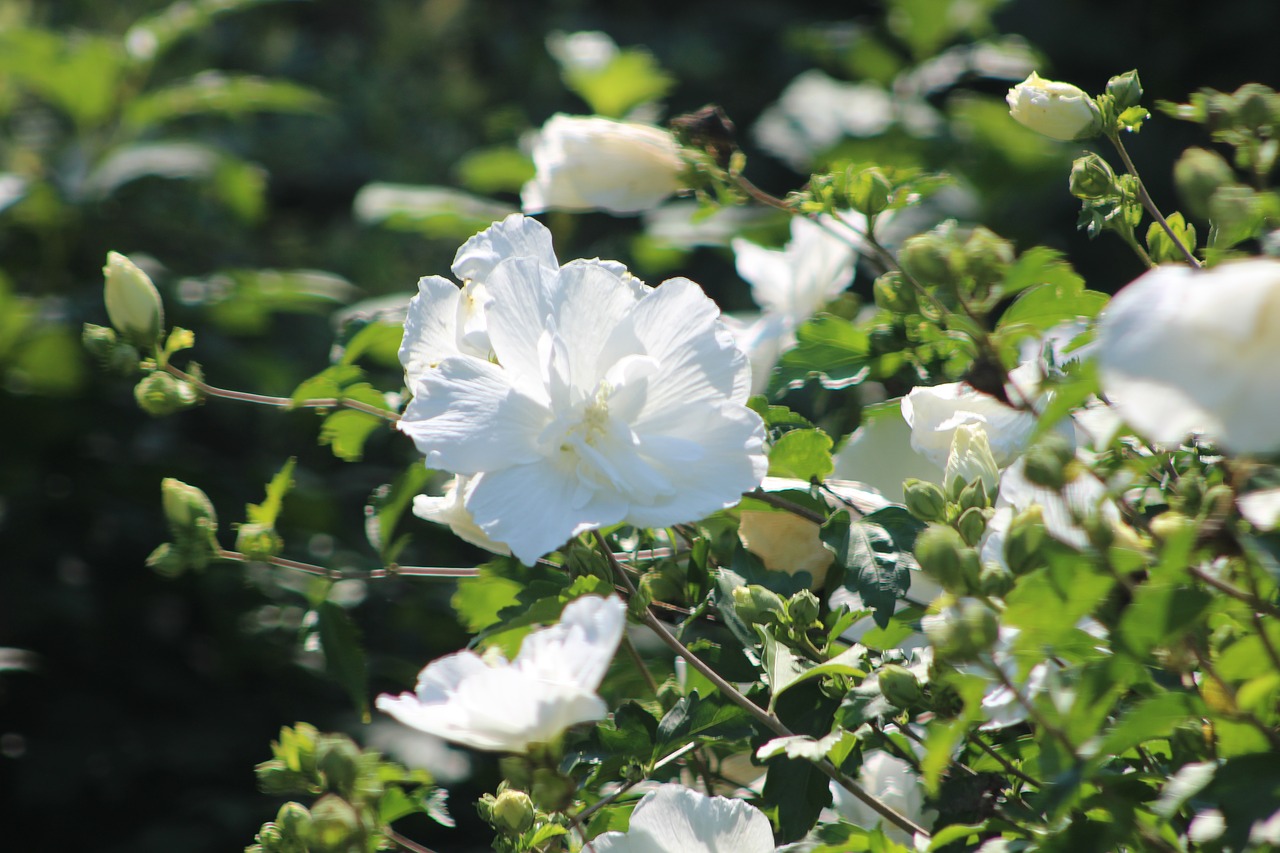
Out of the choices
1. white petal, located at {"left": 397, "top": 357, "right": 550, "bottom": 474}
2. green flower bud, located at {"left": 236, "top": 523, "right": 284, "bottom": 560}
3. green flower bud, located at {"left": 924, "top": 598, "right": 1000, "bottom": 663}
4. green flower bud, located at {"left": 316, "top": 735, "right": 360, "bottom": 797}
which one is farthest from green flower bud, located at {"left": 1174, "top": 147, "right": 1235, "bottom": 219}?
green flower bud, located at {"left": 236, "top": 523, "right": 284, "bottom": 560}

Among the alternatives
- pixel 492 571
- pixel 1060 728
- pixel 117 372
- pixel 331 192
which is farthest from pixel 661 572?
pixel 331 192

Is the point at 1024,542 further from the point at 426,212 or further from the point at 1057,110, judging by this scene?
the point at 426,212

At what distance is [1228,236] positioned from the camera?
0.57 metres

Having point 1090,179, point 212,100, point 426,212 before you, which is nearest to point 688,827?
point 1090,179

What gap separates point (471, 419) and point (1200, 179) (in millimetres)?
351

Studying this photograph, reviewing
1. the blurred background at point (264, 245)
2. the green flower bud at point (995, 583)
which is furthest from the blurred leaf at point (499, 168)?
the green flower bud at point (995, 583)

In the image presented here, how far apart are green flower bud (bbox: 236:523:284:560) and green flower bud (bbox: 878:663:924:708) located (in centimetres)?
41

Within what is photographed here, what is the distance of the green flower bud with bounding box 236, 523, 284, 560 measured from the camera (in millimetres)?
725

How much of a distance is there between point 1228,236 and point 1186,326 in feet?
0.80

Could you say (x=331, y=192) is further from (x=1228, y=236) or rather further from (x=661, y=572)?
(x=1228, y=236)

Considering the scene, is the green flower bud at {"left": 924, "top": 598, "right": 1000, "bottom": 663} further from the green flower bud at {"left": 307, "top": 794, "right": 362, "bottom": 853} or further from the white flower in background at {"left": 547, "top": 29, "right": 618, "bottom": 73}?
the white flower in background at {"left": 547, "top": 29, "right": 618, "bottom": 73}

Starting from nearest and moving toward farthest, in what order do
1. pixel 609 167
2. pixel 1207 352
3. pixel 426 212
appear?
pixel 1207 352, pixel 609 167, pixel 426 212

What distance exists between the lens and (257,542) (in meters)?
0.73

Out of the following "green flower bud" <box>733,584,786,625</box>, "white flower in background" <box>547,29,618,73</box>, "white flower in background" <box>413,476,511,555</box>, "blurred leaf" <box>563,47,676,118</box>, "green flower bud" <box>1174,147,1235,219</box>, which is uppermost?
"green flower bud" <box>1174,147,1235,219</box>
